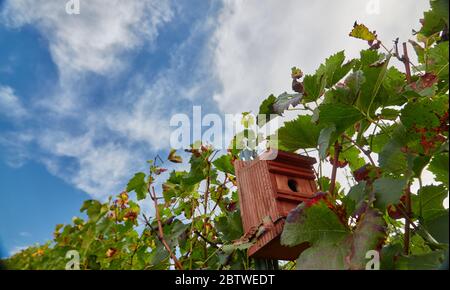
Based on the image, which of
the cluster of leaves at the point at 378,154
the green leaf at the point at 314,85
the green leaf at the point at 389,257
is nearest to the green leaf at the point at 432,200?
the cluster of leaves at the point at 378,154

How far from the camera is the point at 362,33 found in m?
1.56

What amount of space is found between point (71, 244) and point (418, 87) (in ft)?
4.01

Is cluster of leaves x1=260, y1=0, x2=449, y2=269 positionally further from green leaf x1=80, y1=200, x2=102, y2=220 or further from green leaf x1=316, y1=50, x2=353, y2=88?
green leaf x1=80, y1=200, x2=102, y2=220

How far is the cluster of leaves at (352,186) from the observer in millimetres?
954

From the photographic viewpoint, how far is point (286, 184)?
1.56 m

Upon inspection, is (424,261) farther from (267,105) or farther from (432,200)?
(267,105)

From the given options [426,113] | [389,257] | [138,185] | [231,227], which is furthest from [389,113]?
[138,185]

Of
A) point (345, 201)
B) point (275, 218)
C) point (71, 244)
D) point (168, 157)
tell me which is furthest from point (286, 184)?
point (71, 244)

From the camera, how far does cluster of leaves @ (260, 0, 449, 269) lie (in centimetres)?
93

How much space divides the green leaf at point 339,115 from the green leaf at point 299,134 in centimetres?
23

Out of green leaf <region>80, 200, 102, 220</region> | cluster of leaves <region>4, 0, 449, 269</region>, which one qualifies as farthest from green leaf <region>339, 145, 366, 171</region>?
green leaf <region>80, 200, 102, 220</region>

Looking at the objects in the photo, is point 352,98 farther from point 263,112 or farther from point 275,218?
point 275,218

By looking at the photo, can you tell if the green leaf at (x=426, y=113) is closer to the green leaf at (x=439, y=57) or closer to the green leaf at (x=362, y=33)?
the green leaf at (x=439, y=57)

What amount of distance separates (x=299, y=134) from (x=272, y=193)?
0.90ft
